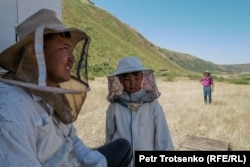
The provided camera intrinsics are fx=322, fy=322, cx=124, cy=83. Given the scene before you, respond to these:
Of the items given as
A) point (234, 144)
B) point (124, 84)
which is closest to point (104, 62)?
point (234, 144)

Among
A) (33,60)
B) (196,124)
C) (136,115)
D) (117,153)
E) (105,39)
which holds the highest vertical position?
(105,39)

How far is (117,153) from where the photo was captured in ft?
8.63

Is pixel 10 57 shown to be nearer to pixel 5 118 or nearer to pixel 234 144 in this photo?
pixel 5 118

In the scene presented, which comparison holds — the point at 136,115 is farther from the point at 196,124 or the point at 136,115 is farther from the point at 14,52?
the point at 196,124

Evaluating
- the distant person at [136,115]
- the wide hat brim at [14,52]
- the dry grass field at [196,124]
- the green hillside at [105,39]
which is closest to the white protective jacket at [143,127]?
the distant person at [136,115]

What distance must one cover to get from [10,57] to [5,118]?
1.62 ft

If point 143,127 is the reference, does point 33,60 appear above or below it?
above

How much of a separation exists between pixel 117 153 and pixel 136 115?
2.18 ft

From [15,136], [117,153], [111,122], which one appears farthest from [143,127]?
[15,136]

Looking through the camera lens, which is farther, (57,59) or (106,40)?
(106,40)

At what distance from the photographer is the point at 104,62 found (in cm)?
4541

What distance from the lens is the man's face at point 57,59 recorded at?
200cm

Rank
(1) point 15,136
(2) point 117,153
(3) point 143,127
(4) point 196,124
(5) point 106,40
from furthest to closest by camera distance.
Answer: (5) point 106,40 → (4) point 196,124 → (3) point 143,127 → (2) point 117,153 → (1) point 15,136

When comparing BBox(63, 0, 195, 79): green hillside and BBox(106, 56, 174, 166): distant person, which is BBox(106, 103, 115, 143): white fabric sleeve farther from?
BBox(63, 0, 195, 79): green hillside
